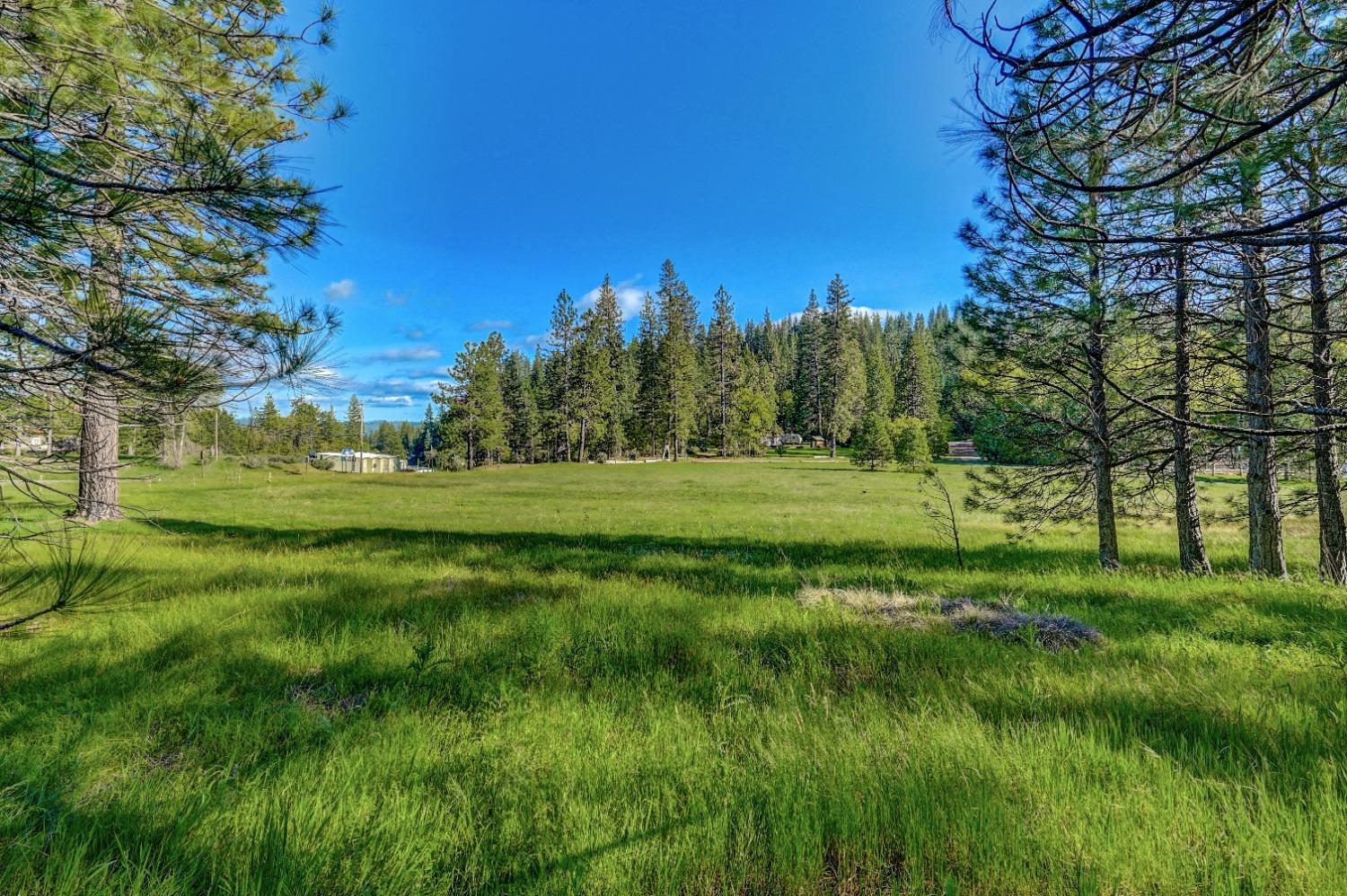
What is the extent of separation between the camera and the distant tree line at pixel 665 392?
1900 inches

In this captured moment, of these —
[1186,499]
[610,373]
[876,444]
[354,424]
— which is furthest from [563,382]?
[354,424]

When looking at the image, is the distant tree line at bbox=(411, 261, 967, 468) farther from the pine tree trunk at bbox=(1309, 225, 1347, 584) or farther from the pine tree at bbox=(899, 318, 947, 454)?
the pine tree trunk at bbox=(1309, 225, 1347, 584)

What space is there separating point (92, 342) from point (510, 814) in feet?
12.7


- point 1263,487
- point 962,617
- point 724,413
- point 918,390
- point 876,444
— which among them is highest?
point 918,390

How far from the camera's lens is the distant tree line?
158 ft

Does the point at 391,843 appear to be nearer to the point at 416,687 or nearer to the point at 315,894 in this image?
the point at 315,894

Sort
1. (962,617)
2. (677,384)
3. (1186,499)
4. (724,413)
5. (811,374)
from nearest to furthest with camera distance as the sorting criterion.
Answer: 1. (962,617)
2. (1186,499)
3. (677,384)
4. (724,413)
5. (811,374)

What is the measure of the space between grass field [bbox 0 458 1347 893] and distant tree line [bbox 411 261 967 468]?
42.7m

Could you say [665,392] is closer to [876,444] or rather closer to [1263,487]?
[876,444]

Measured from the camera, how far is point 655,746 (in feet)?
7.22

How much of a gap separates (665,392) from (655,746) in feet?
156

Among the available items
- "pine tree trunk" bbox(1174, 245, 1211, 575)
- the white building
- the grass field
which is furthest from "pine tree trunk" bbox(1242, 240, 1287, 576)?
the white building

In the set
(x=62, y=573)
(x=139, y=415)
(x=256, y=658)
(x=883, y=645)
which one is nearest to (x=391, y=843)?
(x=256, y=658)

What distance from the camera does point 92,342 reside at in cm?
292
